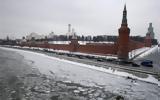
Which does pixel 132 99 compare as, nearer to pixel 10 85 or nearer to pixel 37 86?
pixel 37 86

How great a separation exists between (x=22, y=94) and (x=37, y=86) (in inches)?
119

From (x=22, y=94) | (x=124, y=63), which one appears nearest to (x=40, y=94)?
(x=22, y=94)

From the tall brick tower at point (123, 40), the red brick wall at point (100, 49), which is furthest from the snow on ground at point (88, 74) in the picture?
the red brick wall at point (100, 49)

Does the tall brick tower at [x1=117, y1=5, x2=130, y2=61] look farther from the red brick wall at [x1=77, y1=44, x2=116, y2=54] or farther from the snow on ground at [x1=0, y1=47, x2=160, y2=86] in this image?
the snow on ground at [x1=0, y1=47, x2=160, y2=86]

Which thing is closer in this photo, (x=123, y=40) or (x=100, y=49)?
(x=123, y=40)

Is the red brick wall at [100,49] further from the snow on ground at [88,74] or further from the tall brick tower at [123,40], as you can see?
the snow on ground at [88,74]

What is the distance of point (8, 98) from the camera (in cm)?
1388

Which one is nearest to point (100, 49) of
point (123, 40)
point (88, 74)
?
point (123, 40)

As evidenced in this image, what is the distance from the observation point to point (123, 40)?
45281mm

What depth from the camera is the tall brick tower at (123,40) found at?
44156 millimetres

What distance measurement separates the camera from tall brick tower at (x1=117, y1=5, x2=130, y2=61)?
145ft

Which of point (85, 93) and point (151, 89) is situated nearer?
point (85, 93)

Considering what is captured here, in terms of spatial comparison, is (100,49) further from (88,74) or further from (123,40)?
(88,74)

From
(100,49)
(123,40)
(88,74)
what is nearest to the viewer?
(88,74)
